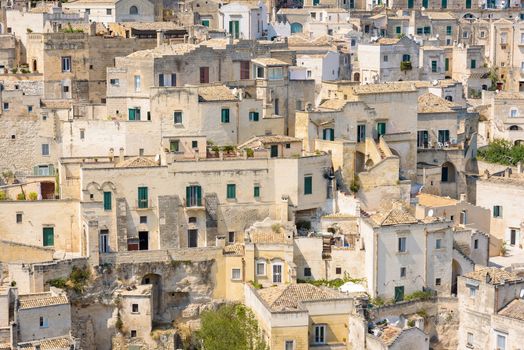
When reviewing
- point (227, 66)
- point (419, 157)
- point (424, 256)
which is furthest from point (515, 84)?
point (424, 256)

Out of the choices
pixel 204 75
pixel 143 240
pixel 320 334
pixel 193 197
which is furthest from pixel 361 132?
pixel 320 334

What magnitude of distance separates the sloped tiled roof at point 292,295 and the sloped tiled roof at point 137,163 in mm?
6843

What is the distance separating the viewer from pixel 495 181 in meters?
64.2

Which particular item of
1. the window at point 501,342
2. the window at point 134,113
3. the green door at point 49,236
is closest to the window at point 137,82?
the window at point 134,113

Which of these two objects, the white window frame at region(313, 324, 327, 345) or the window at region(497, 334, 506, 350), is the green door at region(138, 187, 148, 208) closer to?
the white window frame at region(313, 324, 327, 345)

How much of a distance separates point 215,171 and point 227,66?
8.33 metres

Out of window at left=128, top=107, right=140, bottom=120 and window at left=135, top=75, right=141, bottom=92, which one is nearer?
window at left=128, top=107, right=140, bottom=120

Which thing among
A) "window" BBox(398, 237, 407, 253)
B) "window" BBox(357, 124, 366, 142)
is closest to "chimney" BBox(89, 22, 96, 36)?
"window" BBox(357, 124, 366, 142)

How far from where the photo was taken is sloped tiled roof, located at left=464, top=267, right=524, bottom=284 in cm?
5400

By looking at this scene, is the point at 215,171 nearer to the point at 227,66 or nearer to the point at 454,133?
the point at 227,66

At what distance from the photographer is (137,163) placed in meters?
57.1

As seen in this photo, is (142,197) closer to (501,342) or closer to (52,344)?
(52,344)

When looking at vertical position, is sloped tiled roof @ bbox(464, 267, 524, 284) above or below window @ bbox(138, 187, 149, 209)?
below

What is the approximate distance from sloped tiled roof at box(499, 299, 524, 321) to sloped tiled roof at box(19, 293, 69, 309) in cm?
1584
